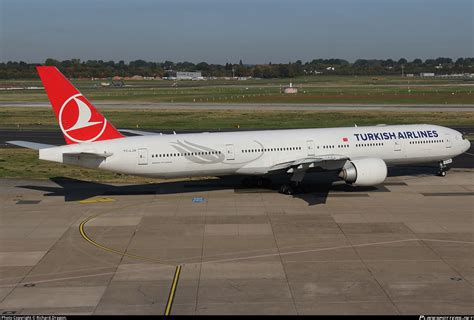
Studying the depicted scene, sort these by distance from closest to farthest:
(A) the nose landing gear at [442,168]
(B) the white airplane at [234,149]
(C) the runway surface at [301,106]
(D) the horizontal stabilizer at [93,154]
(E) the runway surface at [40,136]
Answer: (D) the horizontal stabilizer at [93,154]
(B) the white airplane at [234,149]
(A) the nose landing gear at [442,168]
(E) the runway surface at [40,136]
(C) the runway surface at [301,106]

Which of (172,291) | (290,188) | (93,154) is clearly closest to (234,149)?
(290,188)

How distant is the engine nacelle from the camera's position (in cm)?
3681

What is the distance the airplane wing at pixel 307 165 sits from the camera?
119 ft

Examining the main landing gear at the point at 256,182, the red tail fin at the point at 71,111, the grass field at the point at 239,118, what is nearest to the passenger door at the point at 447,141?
the main landing gear at the point at 256,182

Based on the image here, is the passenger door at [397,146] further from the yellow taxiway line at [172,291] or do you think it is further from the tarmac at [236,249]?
the yellow taxiway line at [172,291]

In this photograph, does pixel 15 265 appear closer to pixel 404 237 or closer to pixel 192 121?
pixel 404 237

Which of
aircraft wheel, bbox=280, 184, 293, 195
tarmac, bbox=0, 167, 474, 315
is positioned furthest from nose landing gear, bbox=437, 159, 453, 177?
aircraft wheel, bbox=280, 184, 293, 195

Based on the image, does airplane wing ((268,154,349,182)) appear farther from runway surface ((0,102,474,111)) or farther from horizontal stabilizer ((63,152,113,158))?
runway surface ((0,102,474,111))

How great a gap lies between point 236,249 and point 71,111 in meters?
14.6

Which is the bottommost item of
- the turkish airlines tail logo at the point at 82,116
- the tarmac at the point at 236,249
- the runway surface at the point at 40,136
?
the runway surface at the point at 40,136

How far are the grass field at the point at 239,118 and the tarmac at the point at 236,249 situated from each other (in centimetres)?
3632

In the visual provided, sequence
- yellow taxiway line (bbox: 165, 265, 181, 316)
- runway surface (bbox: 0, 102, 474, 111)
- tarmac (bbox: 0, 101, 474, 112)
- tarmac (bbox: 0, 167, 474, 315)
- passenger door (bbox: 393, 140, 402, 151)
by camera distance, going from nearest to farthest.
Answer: yellow taxiway line (bbox: 165, 265, 181, 316) → tarmac (bbox: 0, 167, 474, 315) → passenger door (bbox: 393, 140, 402, 151) → tarmac (bbox: 0, 101, 474, 112) → runway surface (bbox: 0, 102, 474, 111)

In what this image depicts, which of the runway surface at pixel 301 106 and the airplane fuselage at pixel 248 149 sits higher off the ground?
the airplane fuselage at pixel 248 149

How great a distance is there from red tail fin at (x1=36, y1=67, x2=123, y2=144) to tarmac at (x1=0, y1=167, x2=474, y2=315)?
4.56 m
